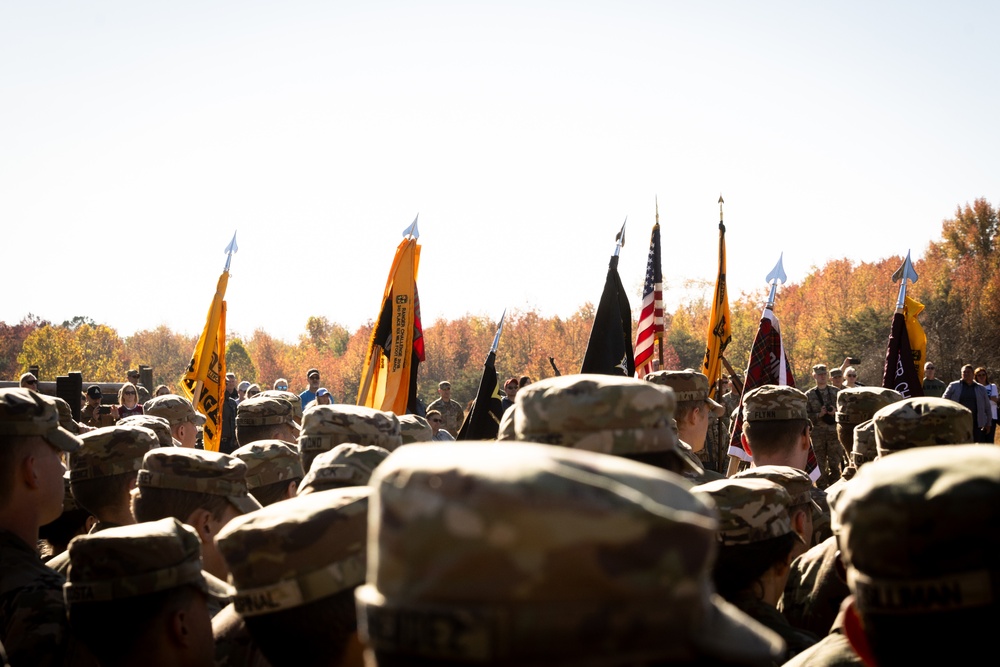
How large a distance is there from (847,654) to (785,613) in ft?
5.49

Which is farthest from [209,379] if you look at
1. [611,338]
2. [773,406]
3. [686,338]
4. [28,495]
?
[686,338]

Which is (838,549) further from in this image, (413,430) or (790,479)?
(413,430)

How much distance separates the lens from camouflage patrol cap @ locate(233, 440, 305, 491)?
515cm

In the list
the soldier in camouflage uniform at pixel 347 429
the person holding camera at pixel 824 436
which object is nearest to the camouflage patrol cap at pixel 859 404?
the soldier in camouflage uniform at pixel 347 429

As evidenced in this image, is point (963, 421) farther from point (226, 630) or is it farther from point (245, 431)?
point (245, 431)

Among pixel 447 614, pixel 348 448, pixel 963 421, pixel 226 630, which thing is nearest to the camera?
pixel 447 614

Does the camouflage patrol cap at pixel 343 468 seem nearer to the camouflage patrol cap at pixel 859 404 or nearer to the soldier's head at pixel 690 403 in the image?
the soldier's head at pixel 690 403

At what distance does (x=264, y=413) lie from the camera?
729 cm

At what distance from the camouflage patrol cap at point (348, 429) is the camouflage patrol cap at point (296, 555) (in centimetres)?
259

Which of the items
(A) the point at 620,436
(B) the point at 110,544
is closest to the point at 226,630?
(B) the point at 110,544

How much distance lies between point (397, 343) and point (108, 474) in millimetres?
5339

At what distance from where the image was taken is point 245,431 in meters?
7.31

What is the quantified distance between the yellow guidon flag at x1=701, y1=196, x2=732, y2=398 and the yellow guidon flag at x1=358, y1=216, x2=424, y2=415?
3.05 metres

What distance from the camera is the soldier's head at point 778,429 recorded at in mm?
6227
